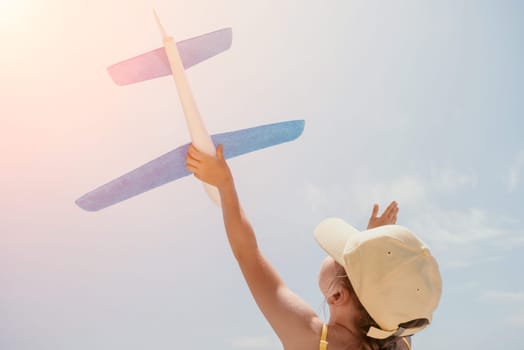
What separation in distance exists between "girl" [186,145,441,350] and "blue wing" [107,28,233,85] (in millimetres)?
2259

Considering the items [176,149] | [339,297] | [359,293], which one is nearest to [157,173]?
[176,149]

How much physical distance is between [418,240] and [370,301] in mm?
349

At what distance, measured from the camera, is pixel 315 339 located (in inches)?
82.3

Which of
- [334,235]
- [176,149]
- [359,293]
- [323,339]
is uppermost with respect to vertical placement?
[176,149]

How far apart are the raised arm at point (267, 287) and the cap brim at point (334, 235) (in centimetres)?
29

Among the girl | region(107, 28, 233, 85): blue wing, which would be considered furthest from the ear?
region(107, 28, 233, 85): blue wing

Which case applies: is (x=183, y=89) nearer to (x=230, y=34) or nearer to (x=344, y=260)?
(x=230, y=34)

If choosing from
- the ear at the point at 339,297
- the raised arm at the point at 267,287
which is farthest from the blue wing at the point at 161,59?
the ear at the point at 339,297

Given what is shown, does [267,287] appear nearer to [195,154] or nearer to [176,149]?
[195,154]

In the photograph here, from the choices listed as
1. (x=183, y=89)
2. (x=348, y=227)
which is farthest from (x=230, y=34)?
(x=348, y=227)

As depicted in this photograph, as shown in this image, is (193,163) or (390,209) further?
(390,209)

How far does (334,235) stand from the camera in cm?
241

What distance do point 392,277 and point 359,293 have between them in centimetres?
15

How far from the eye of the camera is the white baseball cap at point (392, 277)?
6.91ft
